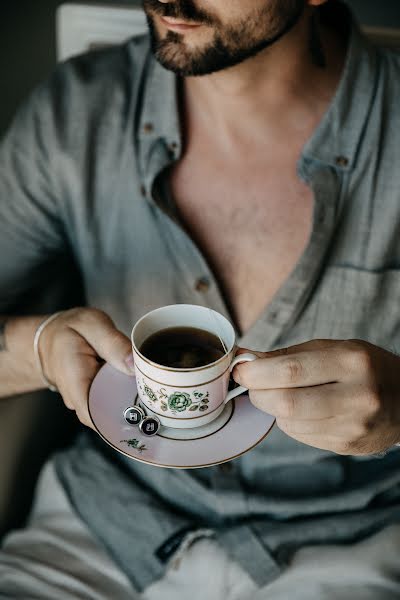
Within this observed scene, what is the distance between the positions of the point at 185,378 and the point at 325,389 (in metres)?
0.18

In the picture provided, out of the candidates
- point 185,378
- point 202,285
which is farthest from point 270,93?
point 185,378

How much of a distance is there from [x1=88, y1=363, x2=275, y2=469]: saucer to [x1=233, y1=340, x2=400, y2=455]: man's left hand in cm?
5

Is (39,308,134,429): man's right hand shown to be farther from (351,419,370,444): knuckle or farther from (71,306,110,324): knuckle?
(351,419,370,444): knuckle

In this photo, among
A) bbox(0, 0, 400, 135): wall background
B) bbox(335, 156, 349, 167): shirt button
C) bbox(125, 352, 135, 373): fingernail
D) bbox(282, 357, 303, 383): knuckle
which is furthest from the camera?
bbox(0, 0, 400, 135): wall background

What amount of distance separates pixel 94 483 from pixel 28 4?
1294mm

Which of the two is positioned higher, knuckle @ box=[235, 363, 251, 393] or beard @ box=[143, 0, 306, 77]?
beard @ box=[143, 0, 306, 77]

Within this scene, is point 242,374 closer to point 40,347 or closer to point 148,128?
point 40,347

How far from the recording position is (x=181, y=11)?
1002 millimetres

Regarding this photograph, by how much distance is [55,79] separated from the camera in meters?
1.21

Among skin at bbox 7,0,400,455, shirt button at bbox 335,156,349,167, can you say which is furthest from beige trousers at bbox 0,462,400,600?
shirt button at bbox 335,156,349,167

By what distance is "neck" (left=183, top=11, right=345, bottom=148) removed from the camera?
1176 millimetres

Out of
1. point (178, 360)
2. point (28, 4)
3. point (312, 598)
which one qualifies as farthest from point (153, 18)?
point (312, 598)

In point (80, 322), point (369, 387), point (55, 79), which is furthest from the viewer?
point (55, 79)

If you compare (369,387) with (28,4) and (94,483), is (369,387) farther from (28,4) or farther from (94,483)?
(28,4)
